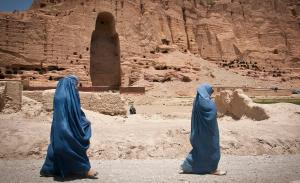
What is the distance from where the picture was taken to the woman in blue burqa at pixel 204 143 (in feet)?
21.1

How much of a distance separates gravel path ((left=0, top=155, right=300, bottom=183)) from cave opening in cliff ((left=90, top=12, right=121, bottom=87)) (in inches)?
1078

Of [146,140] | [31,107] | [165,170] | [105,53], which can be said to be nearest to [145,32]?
[105,53]

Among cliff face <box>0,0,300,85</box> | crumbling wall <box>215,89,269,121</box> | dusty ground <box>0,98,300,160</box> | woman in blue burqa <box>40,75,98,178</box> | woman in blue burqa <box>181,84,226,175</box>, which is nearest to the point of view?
woman in blue burqa <box>40,75,98,178</box>

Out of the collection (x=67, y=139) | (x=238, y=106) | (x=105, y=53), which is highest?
(x=105, y=53)

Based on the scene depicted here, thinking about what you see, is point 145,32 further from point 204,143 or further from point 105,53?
point 204,143

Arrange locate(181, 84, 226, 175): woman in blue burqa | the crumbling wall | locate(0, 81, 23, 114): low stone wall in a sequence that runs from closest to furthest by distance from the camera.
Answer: locate(181, 84, 226, 175): woman in blue burqa < locate(0, 81, 23, 114): low stone wall < the crumbling wall

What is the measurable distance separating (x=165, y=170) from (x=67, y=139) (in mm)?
2039

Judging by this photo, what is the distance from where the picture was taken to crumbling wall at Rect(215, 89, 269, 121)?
42.9ft

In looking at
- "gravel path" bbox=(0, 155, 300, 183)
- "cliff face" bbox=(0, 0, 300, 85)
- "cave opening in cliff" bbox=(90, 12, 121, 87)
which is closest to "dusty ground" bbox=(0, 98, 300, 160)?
"gravel path" bbox=(0, 155, 300, 183)

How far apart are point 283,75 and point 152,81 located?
67.5 feet

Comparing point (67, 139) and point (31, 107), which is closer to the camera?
point (67, 139)

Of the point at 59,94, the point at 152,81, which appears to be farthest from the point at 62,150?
the point at 152,81

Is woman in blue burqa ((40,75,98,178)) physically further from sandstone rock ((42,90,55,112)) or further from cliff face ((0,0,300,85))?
cliff face ((0,0,300,85))

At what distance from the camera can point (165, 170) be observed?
6.73 metres
